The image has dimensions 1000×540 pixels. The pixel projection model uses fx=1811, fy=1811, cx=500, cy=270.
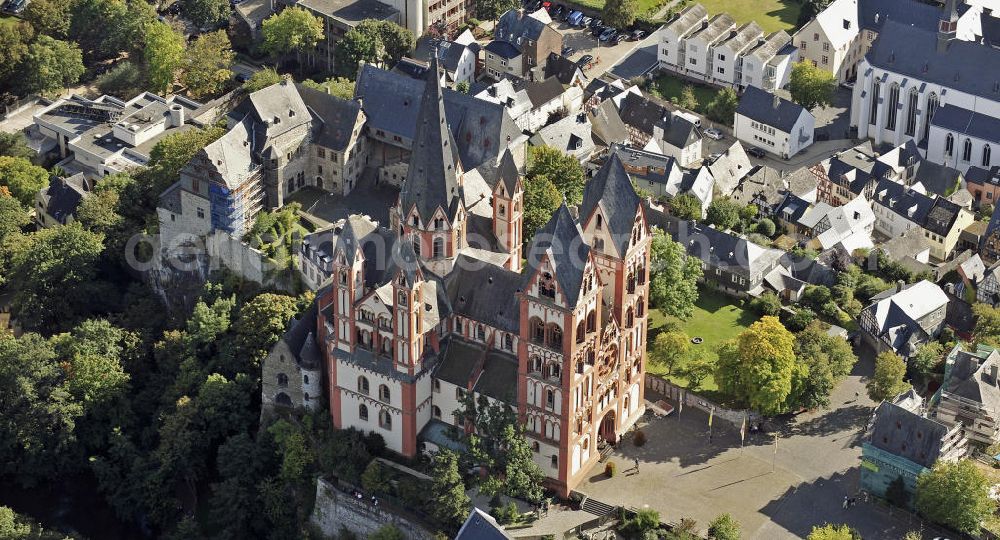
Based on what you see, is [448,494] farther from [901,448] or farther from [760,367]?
[901,448]

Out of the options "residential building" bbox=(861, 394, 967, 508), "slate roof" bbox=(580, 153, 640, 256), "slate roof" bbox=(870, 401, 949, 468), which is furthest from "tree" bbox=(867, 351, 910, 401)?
"slate roof" bbox=(580, 153, 640, 256)

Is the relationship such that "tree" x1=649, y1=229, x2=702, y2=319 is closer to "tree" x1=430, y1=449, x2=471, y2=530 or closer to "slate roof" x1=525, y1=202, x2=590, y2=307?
"slate roof" x1=525, y1=202, x2=590, y2=307

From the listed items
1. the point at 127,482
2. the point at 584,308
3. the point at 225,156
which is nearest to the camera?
the point at 584,308

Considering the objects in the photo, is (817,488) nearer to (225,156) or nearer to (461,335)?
(461,335)

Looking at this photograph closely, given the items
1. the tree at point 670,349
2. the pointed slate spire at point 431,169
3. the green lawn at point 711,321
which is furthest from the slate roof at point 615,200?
the green lawn at point 711,321

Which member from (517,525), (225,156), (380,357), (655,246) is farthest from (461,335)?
(225,156)

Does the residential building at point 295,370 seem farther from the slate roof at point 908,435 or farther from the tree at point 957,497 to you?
the tree at point 957,497
